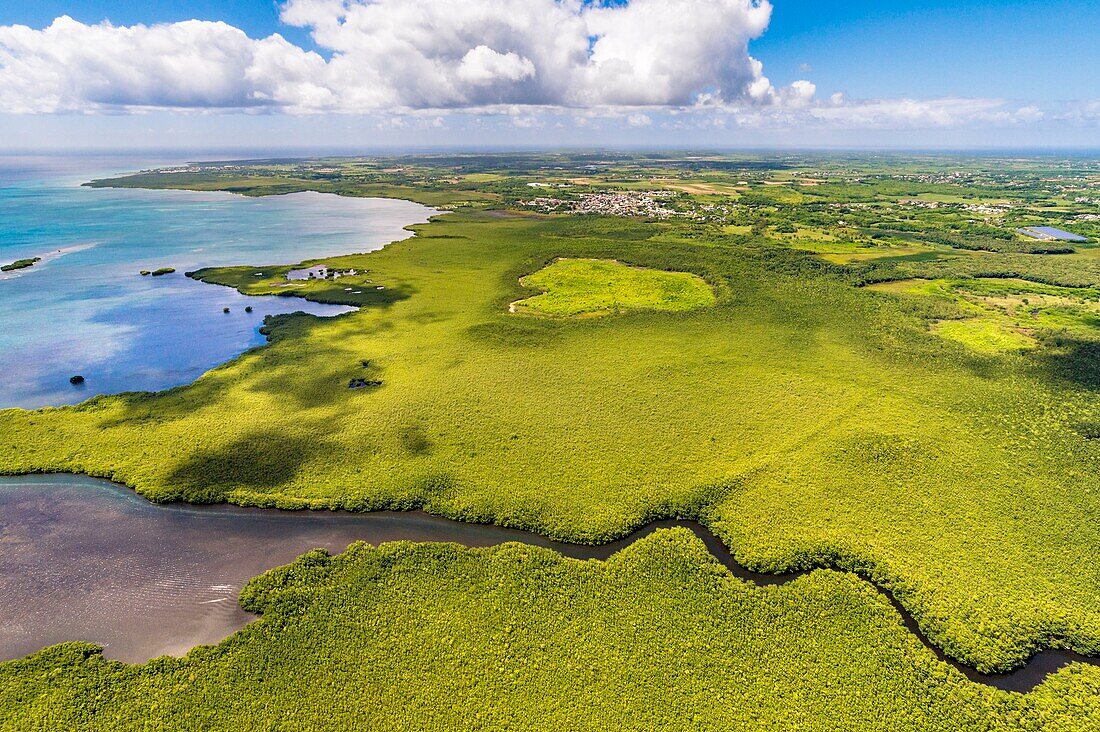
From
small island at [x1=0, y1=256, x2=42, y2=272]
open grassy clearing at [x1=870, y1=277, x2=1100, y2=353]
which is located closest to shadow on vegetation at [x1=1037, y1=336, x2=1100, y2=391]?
open grassy clearing at [x1=870, y1=277, x2=1100, y2=353]

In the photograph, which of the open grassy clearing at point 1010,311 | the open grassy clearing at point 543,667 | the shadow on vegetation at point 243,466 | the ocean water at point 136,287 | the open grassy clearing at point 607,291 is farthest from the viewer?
the open grassy clearing at point 607,291

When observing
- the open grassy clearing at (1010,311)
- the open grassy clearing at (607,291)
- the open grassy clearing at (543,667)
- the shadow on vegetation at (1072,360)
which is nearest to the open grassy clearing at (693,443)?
the shadow on vegetation at (1072,360)

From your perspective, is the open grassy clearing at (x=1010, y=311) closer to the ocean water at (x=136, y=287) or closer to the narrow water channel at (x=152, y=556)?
the narrow water channel at (x=152, y=556)

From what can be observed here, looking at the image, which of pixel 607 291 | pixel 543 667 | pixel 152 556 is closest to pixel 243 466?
pixel 152 556

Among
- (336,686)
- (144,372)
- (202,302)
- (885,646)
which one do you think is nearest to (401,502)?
(336,686)

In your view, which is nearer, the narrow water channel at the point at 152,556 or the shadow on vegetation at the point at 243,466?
the narrow water channel at the point at 152,556

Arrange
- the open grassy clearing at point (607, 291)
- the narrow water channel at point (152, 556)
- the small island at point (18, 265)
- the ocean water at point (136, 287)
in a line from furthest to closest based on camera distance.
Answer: the small island at point (18, 265)
the open grassy clearing at point (607, 291)
the ocean water at point (136, 287)
the narrow water channel at point (152, 556)

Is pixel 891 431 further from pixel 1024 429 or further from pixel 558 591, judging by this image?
pixel 558 591

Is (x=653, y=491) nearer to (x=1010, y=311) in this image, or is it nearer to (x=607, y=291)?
(x=607, y=291)
